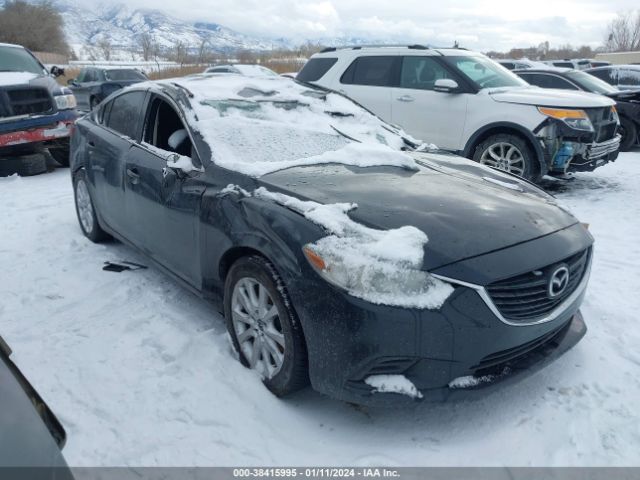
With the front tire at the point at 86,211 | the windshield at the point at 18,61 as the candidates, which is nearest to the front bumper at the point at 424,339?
the front tire at the point at 86,211

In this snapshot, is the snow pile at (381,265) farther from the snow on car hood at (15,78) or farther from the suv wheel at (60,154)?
the suv wheel at (60,154)

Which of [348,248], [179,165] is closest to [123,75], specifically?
[179,165]

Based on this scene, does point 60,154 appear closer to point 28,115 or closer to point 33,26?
point 28,115

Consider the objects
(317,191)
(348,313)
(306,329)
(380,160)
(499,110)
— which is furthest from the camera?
(499,110)

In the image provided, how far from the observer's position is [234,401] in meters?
2.75

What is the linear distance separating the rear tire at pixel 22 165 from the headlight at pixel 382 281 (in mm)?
7817

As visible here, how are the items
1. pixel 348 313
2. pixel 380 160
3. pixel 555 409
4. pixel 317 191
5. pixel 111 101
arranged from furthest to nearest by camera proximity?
1. pixel 111 101
2. pixel 380 160
3. pixel 317 191
4. pixel 555 409
5. pixel 348 313

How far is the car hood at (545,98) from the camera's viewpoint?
21.1ft

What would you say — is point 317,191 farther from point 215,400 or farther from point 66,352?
point 66,352

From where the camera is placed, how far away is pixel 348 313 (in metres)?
2.26

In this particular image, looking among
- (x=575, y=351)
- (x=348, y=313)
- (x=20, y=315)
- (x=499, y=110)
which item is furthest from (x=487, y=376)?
(x=499, y=110)

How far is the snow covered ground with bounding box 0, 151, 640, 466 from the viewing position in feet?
7.86

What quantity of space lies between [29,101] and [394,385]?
8.43 metres

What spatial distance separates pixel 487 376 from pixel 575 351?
1052mm
